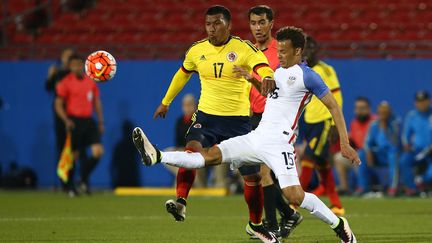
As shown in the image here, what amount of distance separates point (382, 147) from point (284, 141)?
9479mm

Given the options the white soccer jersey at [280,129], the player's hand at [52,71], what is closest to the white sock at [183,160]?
the white soccer jersey at [280,129]

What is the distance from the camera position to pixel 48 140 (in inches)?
800

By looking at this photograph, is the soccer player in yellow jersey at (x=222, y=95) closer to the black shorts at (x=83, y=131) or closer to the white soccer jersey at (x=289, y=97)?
the white soccer jersey at (x=289, y=97)

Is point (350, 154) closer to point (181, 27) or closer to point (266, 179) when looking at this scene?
point (266, 179)

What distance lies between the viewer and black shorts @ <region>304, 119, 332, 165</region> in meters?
13.0

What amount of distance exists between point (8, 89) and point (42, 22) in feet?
8.23

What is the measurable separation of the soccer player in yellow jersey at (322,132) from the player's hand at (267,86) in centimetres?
407

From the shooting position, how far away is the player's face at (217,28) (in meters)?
9.62

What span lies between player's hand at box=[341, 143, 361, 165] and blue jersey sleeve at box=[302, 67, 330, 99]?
523 millimetres

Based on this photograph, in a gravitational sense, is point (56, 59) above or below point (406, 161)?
above

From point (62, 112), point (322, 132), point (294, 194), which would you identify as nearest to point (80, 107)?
point (62, 112)

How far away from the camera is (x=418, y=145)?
17.9 metres

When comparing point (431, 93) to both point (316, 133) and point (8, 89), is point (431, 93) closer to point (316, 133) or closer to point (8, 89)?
point (316, 133)

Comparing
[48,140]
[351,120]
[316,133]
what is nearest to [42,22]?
[48,140]
